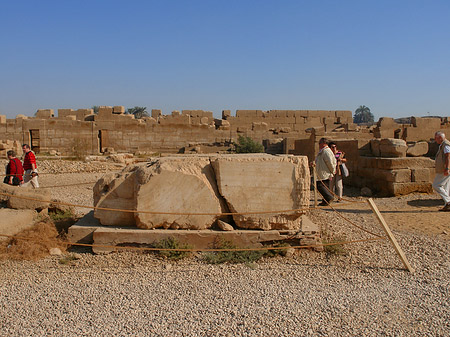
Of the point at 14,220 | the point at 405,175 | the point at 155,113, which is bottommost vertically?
the point at 14,220

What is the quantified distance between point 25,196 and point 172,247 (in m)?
2.85

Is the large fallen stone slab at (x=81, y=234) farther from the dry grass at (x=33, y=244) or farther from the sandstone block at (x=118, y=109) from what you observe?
the sandstone block at (x=118, y=109)

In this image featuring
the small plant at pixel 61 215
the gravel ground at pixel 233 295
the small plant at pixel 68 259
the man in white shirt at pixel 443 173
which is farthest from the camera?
the man in white shirt at pixel 443 173

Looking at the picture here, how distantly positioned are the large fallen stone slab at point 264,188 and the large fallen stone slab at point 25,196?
9.88 feet

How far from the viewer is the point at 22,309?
3430 millimetres

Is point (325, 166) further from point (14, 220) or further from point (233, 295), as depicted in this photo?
point (14, 220)

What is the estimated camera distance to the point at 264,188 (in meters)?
4.93

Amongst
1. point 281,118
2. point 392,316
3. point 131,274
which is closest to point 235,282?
point 131,274

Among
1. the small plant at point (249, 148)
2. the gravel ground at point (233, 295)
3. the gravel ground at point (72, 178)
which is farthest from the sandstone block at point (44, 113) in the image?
the gravel ground at point (233, 295)

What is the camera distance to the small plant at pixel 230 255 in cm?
452

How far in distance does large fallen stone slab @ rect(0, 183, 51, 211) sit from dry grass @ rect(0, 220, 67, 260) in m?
0.84

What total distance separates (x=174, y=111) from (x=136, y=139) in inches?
138

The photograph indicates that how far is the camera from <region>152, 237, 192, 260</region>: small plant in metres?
4.60

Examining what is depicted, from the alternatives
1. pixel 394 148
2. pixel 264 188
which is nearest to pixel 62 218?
pixel 264 188
